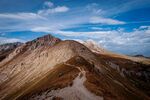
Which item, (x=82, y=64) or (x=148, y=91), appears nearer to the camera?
(x=82, y=64)

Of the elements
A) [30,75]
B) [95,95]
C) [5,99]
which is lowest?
[5,99]

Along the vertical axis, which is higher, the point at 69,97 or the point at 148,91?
the point at 69,97

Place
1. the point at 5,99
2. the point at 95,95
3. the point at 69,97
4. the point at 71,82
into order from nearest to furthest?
the point at 69,97 → the point at 95,95 → the point at 71,82 → the point at 5,99

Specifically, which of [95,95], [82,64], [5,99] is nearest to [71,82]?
[95,95]

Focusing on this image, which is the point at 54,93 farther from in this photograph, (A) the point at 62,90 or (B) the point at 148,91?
(B) the point at 148,91

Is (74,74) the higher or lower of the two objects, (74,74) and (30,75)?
the higher

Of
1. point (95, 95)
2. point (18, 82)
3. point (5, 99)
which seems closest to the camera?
point (95, 95)

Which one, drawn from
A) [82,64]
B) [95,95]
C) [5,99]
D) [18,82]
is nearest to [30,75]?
[18,82]

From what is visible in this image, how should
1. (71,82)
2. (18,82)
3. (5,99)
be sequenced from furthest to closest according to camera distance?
1. (18,82)
2. (5,99)
3. (71,82)

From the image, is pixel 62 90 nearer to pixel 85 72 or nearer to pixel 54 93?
pixel 54 93
